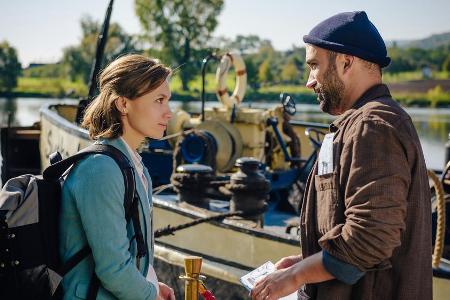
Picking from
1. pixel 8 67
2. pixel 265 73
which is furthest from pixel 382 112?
pixel 8 67

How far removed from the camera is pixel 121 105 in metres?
2.25

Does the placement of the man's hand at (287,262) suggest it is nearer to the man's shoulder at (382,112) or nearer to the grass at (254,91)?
the man's shoulder at (382,112)

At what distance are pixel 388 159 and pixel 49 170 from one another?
100 centimetres

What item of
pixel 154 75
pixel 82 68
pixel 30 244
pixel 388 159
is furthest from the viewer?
pixel 82 68

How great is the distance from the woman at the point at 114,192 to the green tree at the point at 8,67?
190 feet

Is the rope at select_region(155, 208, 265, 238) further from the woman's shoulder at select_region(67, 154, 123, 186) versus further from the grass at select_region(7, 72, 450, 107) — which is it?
the grass at select_region(7, 72, 450, 107)

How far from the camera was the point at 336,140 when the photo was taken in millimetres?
2076

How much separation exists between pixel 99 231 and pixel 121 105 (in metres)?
0.44

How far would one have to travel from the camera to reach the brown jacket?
1920 mm

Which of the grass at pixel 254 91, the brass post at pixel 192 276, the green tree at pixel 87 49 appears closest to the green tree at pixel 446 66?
the grass at pixel 254 91

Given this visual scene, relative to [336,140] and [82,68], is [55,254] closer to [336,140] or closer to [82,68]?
[336,140]

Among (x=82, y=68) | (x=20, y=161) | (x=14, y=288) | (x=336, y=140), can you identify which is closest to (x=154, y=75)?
(x=336, y=140)

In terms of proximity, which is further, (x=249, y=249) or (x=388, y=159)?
(x=249, y=249)

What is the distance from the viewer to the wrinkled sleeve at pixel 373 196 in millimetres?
1912
